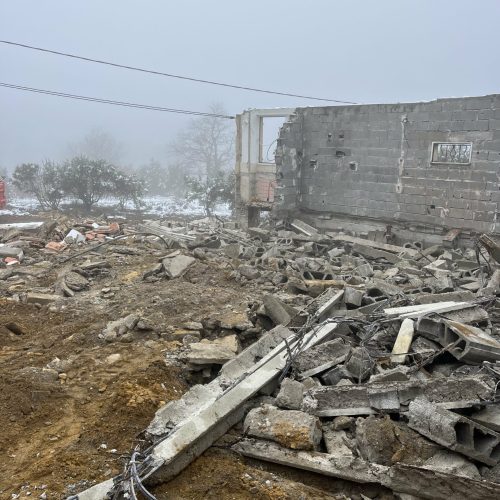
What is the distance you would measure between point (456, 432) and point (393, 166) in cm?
1045

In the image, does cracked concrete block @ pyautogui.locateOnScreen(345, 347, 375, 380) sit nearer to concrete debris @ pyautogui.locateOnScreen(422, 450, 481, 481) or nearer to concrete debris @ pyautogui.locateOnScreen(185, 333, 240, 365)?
concrete debris @ pyautogui.locateOnScreen(422, 450, 481, 481)

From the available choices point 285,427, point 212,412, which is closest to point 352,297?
point 285,427

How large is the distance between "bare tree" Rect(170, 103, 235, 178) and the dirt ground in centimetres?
4271

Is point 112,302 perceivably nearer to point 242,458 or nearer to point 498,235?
point 242,458

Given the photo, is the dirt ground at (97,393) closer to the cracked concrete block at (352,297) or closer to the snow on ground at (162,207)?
the cracked concrete block at (352,297)

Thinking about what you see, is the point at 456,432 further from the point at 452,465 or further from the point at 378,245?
the point at 378,245

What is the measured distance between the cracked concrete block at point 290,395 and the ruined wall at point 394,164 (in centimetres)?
933

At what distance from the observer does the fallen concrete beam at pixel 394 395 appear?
3932 mm

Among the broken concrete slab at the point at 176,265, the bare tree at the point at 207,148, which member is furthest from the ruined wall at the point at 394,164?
the bare tree at the point at 207,148

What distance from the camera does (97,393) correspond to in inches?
196

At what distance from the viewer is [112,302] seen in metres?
7.96

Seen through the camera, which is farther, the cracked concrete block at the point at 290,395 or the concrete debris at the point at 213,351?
the concrete debris at the point at 213,351

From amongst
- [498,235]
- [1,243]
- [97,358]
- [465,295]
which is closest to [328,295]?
[465,295]

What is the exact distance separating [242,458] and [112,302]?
4.76 m
